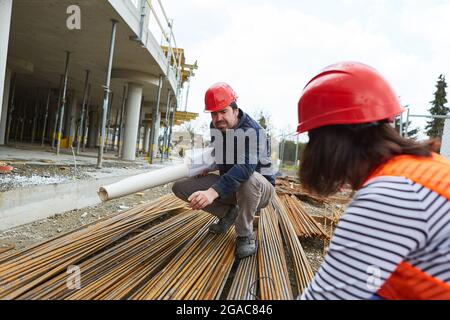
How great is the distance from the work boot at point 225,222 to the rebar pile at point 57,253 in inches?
Answer: 30.0

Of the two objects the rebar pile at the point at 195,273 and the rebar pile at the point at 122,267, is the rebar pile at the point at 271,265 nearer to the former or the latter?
the rebar pile at the point at 195,273

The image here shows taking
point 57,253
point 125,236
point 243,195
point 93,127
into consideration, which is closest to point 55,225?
point 125,236

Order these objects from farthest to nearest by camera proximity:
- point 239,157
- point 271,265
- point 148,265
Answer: point 239,157 < point 271,265 < point 148,265

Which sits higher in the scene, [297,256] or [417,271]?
[417,271]

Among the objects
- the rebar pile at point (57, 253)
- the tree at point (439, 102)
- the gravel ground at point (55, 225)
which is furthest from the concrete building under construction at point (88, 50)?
the tree at point (439, 102)

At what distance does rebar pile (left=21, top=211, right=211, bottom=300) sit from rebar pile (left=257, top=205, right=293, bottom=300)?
2.20 ft

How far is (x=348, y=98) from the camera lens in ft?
3.57

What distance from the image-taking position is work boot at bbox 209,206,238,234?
10.0 feet

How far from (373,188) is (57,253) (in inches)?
83.9

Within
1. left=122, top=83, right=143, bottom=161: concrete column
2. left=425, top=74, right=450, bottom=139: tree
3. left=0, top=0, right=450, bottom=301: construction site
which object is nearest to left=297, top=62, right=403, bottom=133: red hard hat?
left=0, top=0, right=450, bottom=301: construction site

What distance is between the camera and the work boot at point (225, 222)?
3.05 m

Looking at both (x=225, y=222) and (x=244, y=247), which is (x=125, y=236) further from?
(x=244, y=247)
